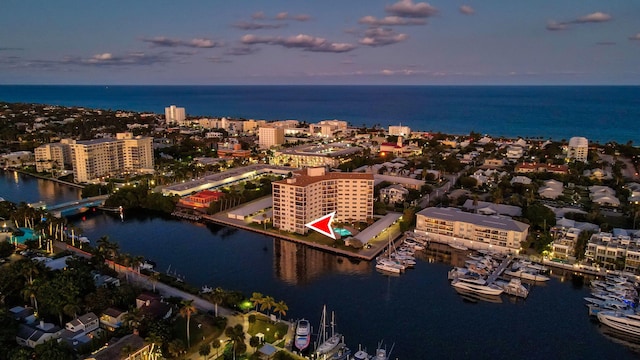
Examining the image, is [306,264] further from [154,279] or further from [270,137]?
[270,137]

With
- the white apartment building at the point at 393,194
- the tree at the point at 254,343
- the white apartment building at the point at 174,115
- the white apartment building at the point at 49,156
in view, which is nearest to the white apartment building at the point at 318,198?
the white apartment building at the point at 393,194

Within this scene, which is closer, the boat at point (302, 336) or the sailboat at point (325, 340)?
the sailboat at point (325, 340)

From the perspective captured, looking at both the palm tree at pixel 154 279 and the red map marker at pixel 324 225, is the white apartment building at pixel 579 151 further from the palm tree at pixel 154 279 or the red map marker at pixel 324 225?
the palm tree at pixel 154 279

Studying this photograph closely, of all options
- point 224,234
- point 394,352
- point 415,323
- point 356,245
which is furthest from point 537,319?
point 224,234

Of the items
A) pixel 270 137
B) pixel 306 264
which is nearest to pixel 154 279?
pixel 306 264

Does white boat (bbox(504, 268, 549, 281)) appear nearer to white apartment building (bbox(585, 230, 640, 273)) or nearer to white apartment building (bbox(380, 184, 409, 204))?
white apartment building (bbox(585, 230, 640, 273))

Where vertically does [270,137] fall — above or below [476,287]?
above
